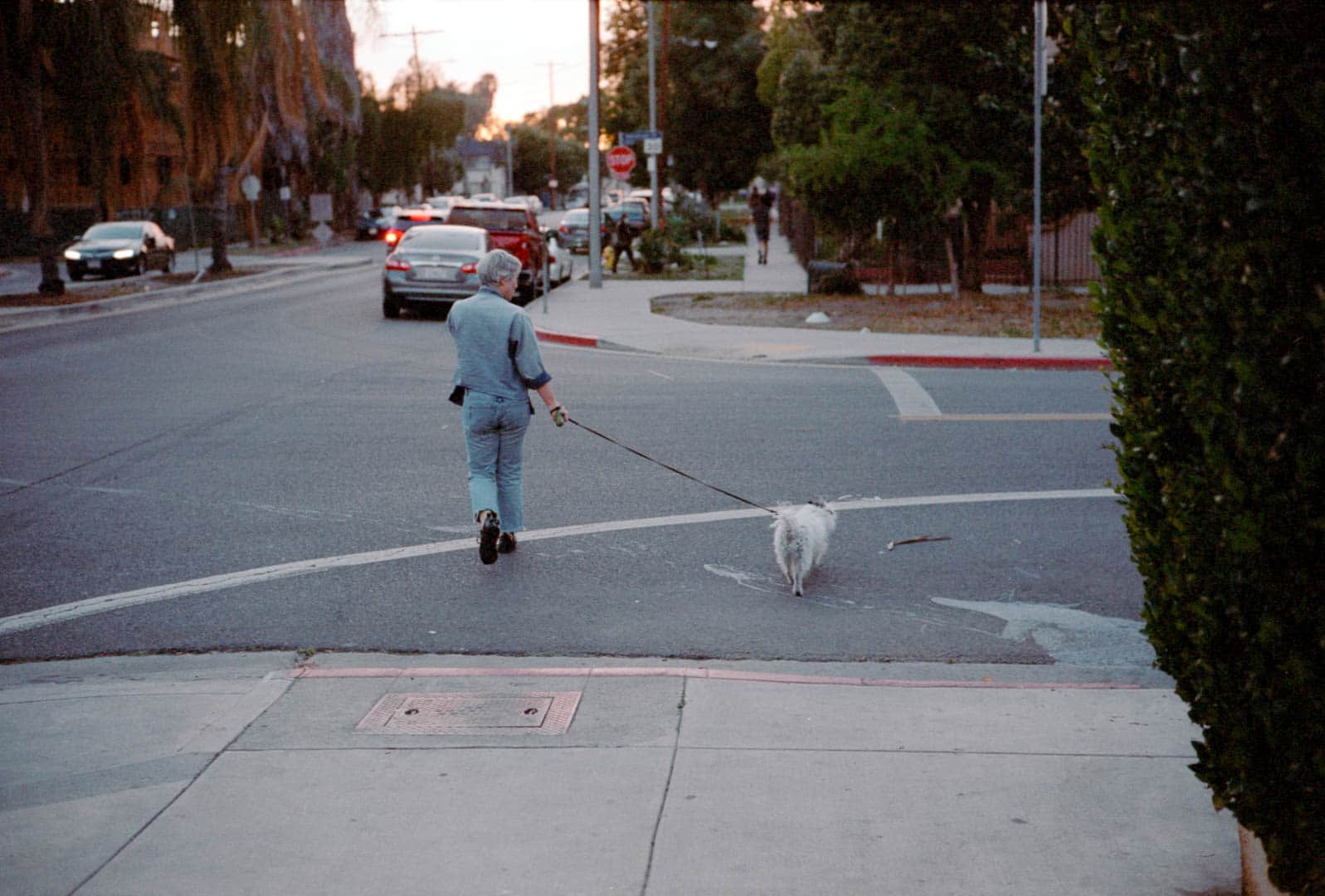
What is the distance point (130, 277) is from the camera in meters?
37.0

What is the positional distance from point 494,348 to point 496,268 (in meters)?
0.45

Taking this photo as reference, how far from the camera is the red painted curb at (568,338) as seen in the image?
19.9m

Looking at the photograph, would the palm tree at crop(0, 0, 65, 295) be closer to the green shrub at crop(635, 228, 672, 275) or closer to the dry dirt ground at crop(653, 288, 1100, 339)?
the dry dirt ground at crop(653, 288, 1100, 339)

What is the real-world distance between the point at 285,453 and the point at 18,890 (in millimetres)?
7409

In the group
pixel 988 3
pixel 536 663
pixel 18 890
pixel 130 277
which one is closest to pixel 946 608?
pixel 536 663

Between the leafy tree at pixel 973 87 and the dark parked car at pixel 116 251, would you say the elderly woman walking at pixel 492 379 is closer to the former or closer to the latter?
the leafy tree at pixel 973 87

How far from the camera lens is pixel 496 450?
7.98 meters

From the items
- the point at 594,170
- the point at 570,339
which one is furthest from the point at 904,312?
the point at 594,170

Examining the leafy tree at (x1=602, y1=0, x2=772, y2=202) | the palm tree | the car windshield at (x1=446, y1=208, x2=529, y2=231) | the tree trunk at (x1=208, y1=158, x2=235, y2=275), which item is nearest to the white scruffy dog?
the car windshield at (x1=446, y1=208, x2=529, y2=231)

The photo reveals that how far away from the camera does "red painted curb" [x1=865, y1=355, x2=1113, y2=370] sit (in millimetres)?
16500

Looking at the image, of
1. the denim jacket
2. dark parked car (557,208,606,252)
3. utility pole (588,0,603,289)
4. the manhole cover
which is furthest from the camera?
dark parked car (557,208,606,252)

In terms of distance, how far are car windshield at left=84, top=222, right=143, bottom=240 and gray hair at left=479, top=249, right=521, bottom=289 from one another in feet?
107

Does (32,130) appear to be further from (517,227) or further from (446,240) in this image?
(517,227)

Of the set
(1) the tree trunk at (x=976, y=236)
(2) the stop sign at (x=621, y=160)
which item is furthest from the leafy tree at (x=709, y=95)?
(1) the tree trunk at (x=976, y=236)
